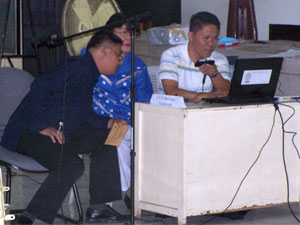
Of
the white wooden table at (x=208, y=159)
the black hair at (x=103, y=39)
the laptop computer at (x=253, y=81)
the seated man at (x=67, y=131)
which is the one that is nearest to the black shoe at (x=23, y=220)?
the seated man at (x=67, y=131)

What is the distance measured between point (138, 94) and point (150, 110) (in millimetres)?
395

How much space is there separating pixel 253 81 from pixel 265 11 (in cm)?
181

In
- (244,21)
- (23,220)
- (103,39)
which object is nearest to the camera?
(23,220)

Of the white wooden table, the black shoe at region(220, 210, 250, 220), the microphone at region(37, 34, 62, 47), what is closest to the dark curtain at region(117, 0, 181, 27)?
the white wooden table

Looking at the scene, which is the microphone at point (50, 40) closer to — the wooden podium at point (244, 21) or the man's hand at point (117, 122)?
the man's hand at point (117, 122)

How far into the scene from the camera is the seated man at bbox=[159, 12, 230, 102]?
3.53 metres

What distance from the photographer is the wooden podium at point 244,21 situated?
4.83m

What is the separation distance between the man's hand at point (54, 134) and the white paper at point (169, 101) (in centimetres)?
47

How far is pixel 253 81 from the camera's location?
3268mm

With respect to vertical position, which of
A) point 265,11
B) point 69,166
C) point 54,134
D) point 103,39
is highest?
point 265,11

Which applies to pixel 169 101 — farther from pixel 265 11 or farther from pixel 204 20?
pixel 265 11

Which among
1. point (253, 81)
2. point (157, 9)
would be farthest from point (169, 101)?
point (157, 9)

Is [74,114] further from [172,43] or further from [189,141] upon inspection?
[172,43]

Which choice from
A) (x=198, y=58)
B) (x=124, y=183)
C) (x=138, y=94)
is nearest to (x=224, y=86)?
(x=198, y=58)
